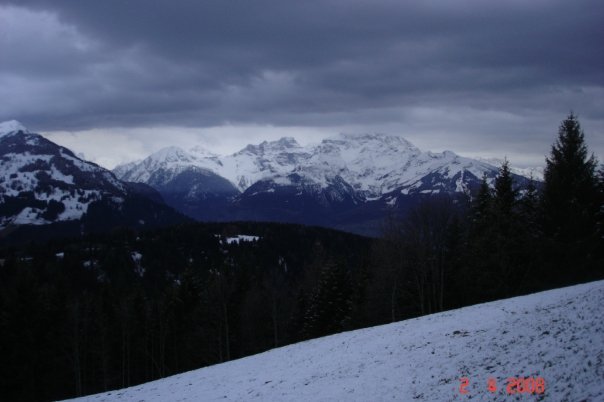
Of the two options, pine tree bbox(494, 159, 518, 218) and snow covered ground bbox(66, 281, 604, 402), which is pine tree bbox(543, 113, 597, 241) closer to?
pine tree bbox(494, 159, 518, 218)

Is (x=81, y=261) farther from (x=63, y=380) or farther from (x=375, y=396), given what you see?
(x=375, y=396)

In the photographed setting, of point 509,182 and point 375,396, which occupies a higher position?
point 509,182

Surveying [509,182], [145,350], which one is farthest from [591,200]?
[145,350]

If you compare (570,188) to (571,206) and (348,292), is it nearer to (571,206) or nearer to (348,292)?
(571,206)

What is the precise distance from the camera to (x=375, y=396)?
18609 millimetres

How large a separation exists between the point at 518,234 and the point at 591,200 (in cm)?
661

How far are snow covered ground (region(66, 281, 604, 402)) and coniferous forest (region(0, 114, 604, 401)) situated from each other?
13.8 m

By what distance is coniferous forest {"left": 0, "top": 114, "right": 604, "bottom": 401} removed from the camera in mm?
39812

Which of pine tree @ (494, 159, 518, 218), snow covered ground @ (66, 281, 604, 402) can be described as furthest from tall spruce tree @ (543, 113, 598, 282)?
snow covered ground @ (66, 281, 604, 402)
